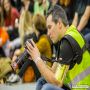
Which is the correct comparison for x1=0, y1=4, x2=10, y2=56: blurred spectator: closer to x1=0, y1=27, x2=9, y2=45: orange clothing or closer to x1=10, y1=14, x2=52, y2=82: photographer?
x1=0, y1=27, x2=9, y2=45: orange clothing

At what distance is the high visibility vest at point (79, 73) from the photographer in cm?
484

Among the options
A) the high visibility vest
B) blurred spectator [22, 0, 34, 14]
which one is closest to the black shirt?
the high visibility vest

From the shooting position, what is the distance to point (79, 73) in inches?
191

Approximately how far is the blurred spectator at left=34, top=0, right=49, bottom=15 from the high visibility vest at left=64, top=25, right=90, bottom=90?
3953mm

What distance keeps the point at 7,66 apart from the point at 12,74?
0.31 meters

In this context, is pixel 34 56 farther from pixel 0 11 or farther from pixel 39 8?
pixel 0 11

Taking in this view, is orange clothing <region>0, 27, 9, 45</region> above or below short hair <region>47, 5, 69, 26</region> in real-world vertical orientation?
below

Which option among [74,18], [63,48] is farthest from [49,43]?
[63,48]

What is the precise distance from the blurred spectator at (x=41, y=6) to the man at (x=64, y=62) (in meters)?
3.86

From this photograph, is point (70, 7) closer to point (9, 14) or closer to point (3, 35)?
point (3, 35)

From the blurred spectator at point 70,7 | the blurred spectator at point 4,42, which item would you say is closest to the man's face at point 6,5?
the blurred spectator at point 4,42

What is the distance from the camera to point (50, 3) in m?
8.68

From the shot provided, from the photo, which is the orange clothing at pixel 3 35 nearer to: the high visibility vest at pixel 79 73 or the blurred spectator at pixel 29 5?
the blurred spectator at pixel 29 5

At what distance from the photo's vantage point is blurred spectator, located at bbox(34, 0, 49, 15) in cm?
889
